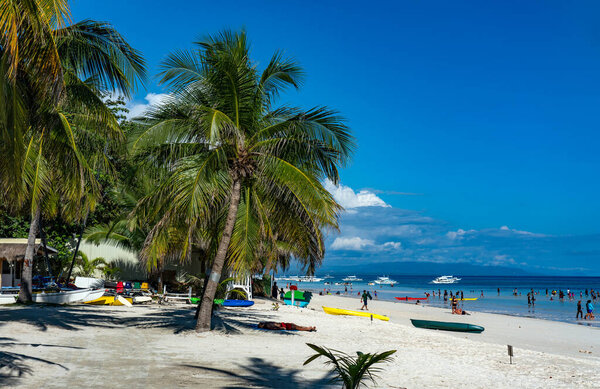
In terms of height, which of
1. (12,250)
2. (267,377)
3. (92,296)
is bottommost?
(267,377)

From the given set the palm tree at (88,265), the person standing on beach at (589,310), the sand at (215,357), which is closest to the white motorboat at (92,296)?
the sand at (215,357)

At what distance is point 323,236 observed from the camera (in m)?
14.2

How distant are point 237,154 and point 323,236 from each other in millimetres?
3293

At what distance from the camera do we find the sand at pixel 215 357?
27.4ft

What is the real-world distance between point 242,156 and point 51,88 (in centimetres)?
649

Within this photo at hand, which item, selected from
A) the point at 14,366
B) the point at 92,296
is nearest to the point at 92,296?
the point at 92,296

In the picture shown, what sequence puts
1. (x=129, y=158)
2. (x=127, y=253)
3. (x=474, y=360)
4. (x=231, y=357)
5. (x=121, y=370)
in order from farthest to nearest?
(x=127, y=253)
(x=129, y=158)
(x=474, y=360)
(x=231, y=357)
(x=121, y=370)

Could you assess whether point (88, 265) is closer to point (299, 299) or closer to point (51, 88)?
point (299, 299)

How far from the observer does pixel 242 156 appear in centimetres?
1373

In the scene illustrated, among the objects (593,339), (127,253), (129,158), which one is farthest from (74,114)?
(593,339)

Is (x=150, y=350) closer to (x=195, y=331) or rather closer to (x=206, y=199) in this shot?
(x=195, y=331)

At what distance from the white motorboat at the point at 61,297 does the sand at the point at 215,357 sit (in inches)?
75.3

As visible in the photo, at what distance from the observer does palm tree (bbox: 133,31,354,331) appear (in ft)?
43.1

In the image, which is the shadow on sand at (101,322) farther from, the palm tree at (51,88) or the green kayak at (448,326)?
the green kayak at (448,326)
